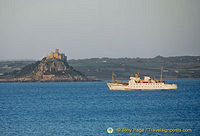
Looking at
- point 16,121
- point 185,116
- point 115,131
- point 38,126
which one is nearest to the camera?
point 115,131

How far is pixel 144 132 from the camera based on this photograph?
41.4 m

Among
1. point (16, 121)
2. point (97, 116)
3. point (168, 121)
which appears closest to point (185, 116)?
point (168, 121)

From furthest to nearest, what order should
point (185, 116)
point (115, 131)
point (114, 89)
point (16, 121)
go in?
1. point (114, 89)
2. point (185, 116)
3. point (16, 121)
4. point (115, 131)

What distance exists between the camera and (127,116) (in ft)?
183

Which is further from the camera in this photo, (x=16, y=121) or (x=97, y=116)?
(x=97, y=116)

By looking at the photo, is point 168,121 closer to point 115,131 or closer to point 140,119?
point 140,119

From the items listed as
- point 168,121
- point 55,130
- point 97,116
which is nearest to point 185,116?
point 168,121

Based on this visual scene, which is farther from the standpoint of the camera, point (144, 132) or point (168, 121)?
point (168, 121)

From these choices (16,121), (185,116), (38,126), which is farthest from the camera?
(185,116)

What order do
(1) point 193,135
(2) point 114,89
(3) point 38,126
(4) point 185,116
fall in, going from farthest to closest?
(2) point 114,89
(4) point 185,116
(3) point 38,126
(1) point 193,135

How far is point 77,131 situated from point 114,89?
91.0 m

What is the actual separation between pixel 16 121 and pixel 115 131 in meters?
16.9

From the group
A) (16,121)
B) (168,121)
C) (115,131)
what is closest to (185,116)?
(168,121)

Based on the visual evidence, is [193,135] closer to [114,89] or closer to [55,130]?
[55,130]
